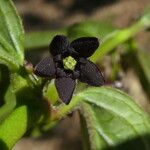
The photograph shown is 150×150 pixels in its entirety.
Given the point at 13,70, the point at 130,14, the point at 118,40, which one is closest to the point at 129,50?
the point at 118,40

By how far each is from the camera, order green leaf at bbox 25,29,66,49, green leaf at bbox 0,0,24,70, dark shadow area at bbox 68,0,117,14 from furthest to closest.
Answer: dark shadow area at bbox 68,0,117,14 < green leaf at bbox 25,29,66,49 < green leaf at bbox 0,0,24,70

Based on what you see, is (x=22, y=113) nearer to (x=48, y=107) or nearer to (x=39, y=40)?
(x=48, y=107)

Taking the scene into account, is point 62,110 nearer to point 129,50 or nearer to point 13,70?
point 13,70

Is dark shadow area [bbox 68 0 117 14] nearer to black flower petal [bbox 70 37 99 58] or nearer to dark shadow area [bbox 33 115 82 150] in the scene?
dark shadow area [bbox 33 115 82 150]

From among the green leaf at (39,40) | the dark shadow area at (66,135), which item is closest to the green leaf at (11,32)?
the green leaf at (39,40)

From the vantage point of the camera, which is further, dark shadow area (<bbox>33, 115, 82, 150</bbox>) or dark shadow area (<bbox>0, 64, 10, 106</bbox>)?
dark shadow area (<bbox>33, 115, 82, 150</bbox>)

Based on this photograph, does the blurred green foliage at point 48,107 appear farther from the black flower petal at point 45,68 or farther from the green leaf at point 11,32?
the black flower petal at point 45,68

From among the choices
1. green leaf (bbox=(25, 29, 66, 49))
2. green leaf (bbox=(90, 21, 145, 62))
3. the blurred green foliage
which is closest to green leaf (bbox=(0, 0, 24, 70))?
the blurred green foliage

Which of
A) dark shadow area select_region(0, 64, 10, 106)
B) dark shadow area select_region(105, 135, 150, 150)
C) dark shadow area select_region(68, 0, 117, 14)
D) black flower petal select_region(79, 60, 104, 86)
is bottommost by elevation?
dark shadow area select_region(68, 0, 117, 14)
